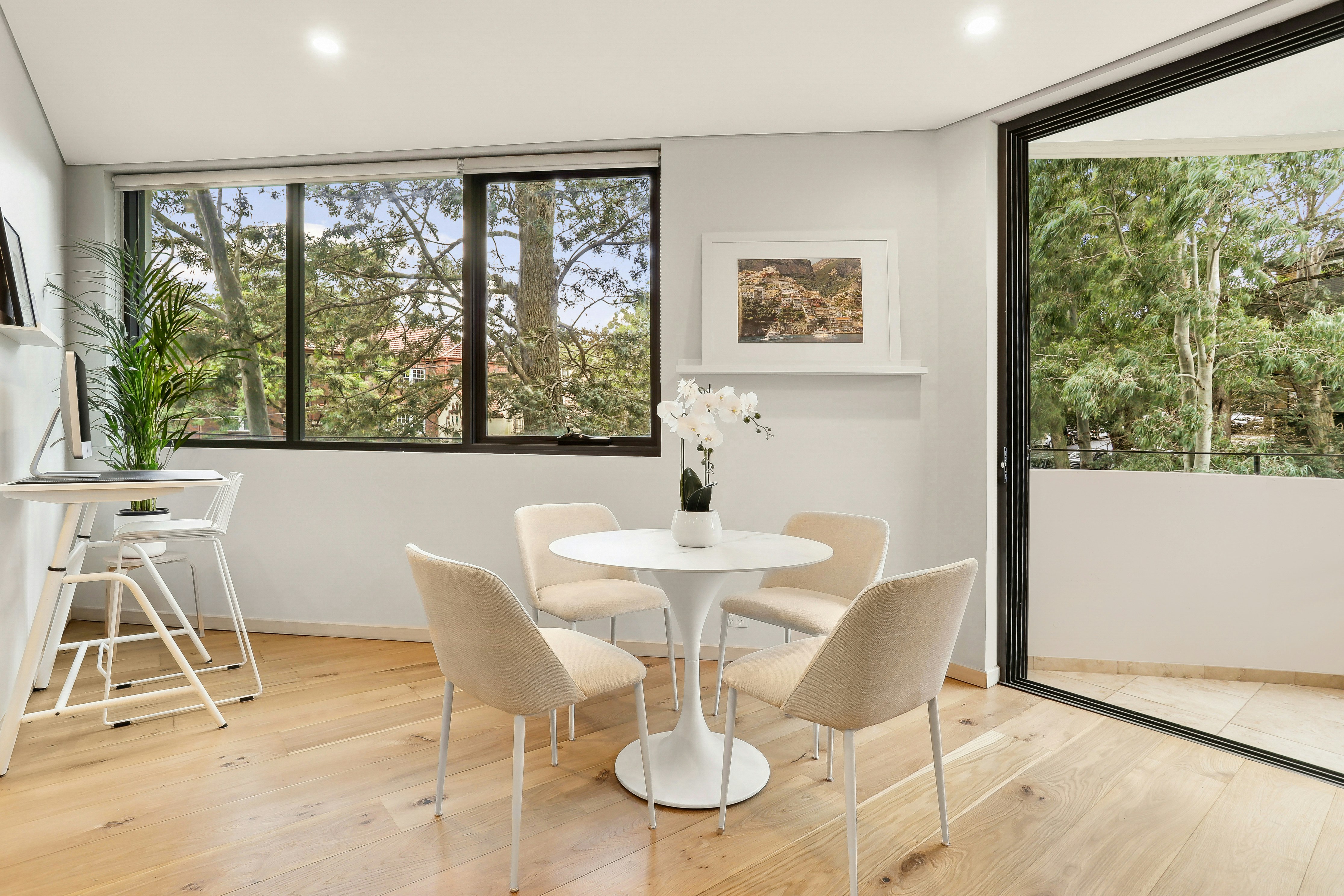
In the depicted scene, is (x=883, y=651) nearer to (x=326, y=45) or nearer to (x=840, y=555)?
(x=840, y=555)

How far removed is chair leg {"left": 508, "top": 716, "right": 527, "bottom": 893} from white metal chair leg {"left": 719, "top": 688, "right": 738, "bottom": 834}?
20.3 inches

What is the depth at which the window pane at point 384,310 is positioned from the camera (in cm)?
363

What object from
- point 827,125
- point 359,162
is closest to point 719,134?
point 827,125

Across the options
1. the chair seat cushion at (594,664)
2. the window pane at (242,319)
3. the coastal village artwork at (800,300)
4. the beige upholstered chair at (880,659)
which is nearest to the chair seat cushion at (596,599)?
the chair seat cushion at (594,664)

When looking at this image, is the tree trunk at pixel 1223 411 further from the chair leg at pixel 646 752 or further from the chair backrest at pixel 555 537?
the chair leg at pixel 646 752

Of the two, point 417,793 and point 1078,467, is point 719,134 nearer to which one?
point 1078,467

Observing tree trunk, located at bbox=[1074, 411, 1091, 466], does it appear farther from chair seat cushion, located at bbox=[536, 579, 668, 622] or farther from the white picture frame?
chair seat cushion, located at bbox=[536, 579, 668, 622]

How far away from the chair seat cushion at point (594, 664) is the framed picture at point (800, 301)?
5.29 feet

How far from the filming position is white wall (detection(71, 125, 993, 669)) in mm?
3102

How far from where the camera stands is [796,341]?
321 cm

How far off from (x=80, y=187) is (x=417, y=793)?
11.9 feet

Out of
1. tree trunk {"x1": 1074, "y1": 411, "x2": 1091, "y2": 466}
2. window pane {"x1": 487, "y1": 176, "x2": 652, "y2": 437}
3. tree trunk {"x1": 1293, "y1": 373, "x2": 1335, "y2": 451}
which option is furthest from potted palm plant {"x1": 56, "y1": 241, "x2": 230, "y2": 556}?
tree trunk {"x1": 1293, "y1": 373, "x2": 1335, "y2": 451}

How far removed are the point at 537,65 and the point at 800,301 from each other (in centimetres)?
147

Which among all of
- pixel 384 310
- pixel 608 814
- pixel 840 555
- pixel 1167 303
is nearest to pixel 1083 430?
pixel 1167 303
